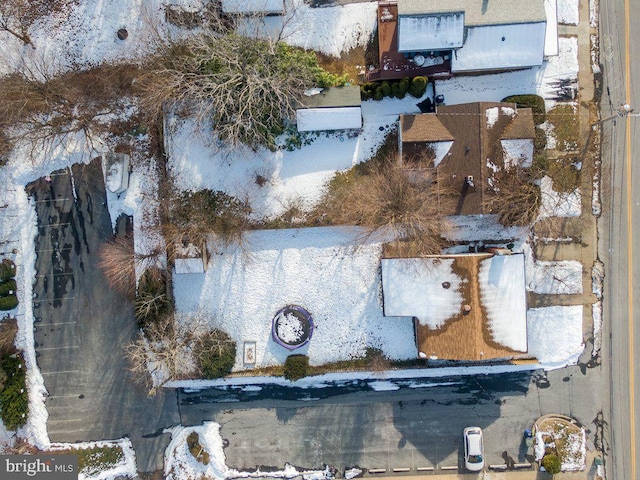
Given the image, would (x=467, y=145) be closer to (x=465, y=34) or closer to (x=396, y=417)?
(x=465, y=34)

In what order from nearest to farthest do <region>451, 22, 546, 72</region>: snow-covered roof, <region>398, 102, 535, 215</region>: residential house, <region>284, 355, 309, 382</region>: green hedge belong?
<region>451, 22, 546, 72</region>: snow-covered roof
<region>398, 102, 535, 215</region>: residential house
<region>284, 355, 309, 382</region>: green hedge

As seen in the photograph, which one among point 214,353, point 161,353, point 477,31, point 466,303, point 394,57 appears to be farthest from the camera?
point 214,353

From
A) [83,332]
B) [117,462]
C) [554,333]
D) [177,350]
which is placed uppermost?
[554,333]

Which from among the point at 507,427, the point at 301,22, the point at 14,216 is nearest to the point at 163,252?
the point at 14,216

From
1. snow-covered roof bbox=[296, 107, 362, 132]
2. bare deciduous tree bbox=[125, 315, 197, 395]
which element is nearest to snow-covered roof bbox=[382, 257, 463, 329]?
snow-covered roof bbox=[296, 107, 362, 132]

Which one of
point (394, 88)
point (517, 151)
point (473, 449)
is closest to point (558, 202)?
point (517, 151)

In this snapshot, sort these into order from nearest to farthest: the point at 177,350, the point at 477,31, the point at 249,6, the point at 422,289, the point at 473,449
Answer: the point at 477,31 < the point at 422,289 < the point at 249,6 < the point at 177,350 < the point at 473,449

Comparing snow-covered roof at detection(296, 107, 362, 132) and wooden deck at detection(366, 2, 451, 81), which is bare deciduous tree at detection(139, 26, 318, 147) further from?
wooden deck at detection(366, 2, 451, 81)

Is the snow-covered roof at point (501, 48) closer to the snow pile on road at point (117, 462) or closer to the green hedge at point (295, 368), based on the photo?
the green hedge at point (295, 368)
